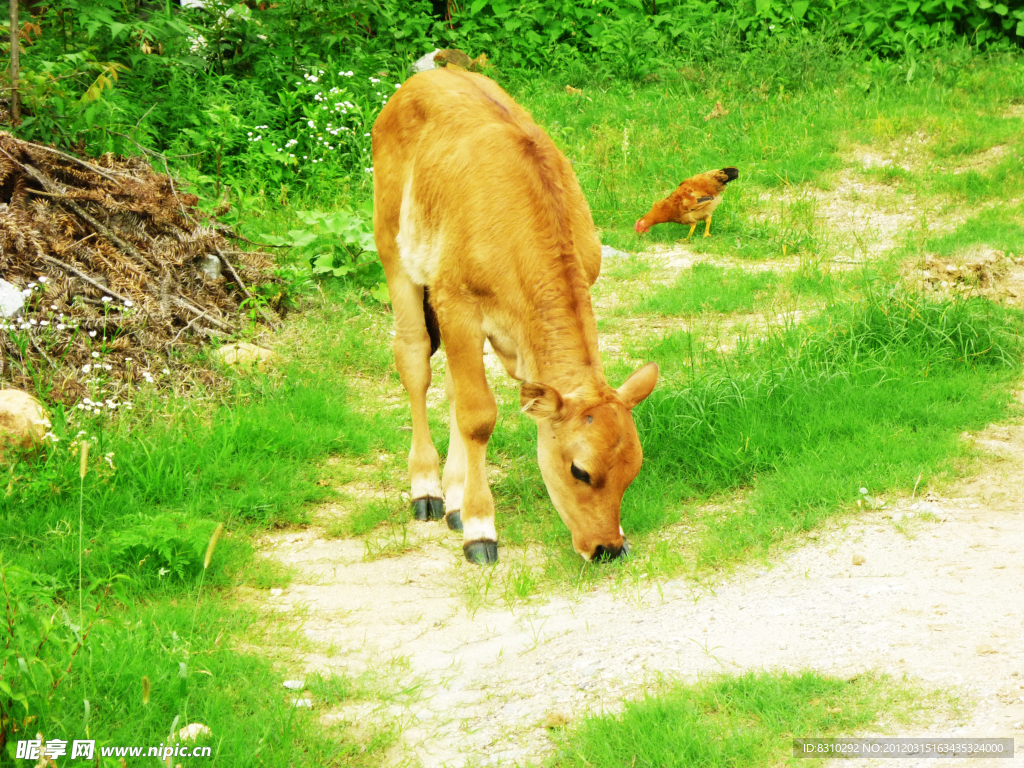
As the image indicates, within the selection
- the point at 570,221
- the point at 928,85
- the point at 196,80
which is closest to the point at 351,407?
the point at 570,221

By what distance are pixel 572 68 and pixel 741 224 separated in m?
4.59

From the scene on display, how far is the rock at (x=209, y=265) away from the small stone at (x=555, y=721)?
4.91 m

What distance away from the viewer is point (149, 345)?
6.56 metres

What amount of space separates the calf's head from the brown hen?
4803mm

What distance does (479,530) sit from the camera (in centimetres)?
516

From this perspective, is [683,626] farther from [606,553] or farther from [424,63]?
[424,63]

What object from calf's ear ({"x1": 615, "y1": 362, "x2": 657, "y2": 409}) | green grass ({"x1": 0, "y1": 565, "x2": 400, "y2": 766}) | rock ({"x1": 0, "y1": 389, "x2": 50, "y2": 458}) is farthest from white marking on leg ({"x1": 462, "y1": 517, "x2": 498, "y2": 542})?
rock ({"x1": 0, "y1": 389, "x2": 50, "y2": 458})

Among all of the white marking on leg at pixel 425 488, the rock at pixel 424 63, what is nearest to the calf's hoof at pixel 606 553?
the white marking on leg at pixel 425 488

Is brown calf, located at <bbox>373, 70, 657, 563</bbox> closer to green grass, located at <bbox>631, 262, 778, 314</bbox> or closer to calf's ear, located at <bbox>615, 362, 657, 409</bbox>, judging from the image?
calf's ear, located at <bbox>615, 362, 657, 409</bbox>

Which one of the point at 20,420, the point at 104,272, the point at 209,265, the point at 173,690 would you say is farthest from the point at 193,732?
the point at 209,265

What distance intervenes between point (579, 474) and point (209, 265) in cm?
410

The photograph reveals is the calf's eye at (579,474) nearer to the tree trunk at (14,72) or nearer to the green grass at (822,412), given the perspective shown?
the green grass at (822,412)

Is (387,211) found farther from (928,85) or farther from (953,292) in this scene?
(928,85)

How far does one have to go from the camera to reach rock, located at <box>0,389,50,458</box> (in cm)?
516
